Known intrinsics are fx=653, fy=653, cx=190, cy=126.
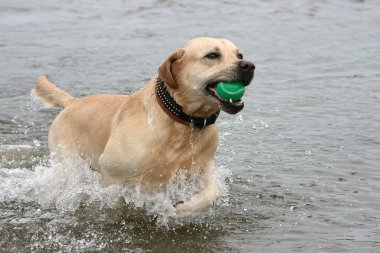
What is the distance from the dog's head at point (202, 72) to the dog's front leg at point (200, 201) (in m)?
0.69

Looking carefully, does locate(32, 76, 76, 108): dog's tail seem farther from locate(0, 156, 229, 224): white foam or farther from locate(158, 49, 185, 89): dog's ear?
locate(158, 49, 185, 89): dog's ear

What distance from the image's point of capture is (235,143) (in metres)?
8.62

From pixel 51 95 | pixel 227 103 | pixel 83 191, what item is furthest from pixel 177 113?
pixel 51 95

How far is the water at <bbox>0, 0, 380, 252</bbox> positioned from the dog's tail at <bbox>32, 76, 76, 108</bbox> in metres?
0.47

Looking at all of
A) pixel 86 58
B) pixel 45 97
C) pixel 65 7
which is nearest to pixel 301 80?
pixel 86 58

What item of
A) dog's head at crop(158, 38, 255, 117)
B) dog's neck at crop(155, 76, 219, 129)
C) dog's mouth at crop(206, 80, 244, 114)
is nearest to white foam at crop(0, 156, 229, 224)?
dog's neck at crop(155, 76, 219, 129)

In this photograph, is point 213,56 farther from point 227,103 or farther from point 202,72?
point 227,103

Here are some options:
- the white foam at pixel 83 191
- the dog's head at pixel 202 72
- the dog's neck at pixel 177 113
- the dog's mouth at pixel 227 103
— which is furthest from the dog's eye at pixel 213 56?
the white foam at pixel 83 191

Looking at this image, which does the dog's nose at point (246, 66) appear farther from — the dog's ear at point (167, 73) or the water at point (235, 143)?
the water at point (235, 143)

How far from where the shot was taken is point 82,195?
21.9 ft

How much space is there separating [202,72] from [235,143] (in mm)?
3195

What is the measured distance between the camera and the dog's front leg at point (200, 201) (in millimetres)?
5707

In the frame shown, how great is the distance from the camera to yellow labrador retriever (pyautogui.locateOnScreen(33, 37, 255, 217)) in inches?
217

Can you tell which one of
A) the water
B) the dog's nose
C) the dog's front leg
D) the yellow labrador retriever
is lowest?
the water
